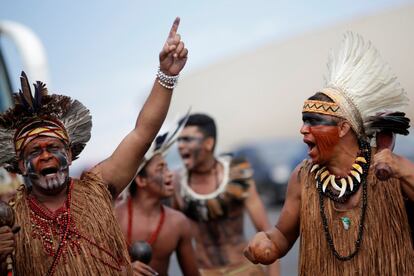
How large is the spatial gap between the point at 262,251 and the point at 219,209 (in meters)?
2.66

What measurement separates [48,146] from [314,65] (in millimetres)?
35380

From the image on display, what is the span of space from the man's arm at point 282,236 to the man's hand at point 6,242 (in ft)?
4.59

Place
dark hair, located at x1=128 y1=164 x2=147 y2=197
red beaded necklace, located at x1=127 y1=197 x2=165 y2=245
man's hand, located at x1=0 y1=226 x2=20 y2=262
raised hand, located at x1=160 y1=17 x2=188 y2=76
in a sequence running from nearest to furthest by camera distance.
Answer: man's hand, located at x1=0 y1=226 x2=20 y2=262, raised hand, located at x1=160 y1=17 x2=188 y2=76, red beaded necklace, located at x1=127 y1=197 x2=165 y2=245, dark hair, located at x1=128 y1=164 x2=147 y2=197

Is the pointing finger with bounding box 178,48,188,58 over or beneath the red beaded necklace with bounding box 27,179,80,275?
→ over

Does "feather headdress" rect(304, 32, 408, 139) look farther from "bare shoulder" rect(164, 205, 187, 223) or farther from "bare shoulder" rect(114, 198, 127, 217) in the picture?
"bare shoulder" rect(114, 198, 127, 217)

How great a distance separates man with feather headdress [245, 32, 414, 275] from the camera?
412cm

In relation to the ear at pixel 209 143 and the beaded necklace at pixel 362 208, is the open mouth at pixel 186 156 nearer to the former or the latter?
the ear at pixel 209 143

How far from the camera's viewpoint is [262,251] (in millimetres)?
4383

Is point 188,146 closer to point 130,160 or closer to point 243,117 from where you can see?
point 130,160

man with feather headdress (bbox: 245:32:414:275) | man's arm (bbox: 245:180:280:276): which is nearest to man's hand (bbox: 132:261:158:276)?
man with feather headdress (bbox: 245:32:414:275)

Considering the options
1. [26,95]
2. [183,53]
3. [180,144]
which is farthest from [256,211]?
[26,95]

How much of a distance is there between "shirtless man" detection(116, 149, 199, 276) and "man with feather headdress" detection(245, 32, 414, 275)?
1.75m

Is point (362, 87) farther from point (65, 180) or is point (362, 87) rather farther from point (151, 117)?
point (65, 180)

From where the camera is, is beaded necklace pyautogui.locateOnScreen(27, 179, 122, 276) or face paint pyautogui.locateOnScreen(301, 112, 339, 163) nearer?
beaded necklace pyautogui.locateOnScreen(27, 179, 122, 276)
